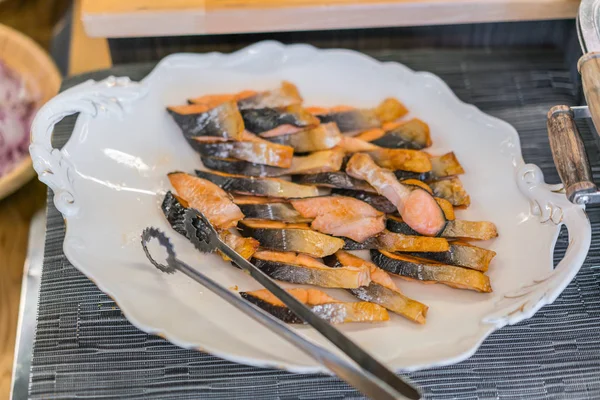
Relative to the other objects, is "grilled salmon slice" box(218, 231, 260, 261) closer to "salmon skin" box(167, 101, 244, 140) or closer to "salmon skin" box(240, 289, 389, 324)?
"salmon skin" box(240, 289, 389, 324)

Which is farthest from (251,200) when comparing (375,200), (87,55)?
(87,55)

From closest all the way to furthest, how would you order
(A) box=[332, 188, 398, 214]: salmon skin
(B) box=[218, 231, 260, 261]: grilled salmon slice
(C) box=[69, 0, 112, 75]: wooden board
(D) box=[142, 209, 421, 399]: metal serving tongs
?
1. (D) box=[142, 209, 421, 399]: metal serving tongs
2. (B) box=[218, 231, 260, 261]: grilled salmon slice
3. (A) box=[332, 188, 398, 214]: salmon skin
4. (C) box=[69, 0, 112, 75]: wooden board

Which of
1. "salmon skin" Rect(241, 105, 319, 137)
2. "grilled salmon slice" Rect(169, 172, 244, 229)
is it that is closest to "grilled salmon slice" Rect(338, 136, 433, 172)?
"salmon skin" Rect(241, 105, 319, 137)

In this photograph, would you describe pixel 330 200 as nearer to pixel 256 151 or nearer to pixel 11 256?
pixel 256 151

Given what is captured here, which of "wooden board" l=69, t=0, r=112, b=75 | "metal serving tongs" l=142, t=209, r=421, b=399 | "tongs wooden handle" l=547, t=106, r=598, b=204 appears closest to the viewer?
"metal serving tongs" l=142, t=209, r=421, b=399

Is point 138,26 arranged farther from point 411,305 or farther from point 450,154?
point 411,305
